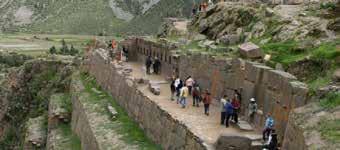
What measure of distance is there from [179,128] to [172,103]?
18.0 ft

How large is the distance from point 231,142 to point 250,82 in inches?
223

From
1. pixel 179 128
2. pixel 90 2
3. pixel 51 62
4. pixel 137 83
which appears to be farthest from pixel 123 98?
pixel 90 2

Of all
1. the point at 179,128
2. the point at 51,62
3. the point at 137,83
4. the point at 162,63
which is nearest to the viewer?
the point at 179,128

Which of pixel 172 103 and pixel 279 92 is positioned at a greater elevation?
pixel 279 92

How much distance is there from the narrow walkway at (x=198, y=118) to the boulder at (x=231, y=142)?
2.45ft

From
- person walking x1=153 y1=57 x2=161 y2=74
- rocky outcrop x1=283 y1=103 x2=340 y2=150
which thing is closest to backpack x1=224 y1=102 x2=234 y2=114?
rocky outcrop x1=283 y1=103 x2=340 y2=150

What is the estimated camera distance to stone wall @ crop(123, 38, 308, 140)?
20.6 m

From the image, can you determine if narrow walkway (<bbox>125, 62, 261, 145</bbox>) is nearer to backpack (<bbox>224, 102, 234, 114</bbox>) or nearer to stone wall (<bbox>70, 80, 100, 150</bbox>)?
backpack (<bbox>224, 102, 234, 114</bbox>)

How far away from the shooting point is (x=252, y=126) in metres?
23.6

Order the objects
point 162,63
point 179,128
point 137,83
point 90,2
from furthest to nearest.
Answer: point 90,2 < point 162,63 < point 137,83 < point 179,128

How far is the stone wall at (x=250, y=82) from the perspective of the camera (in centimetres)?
2059

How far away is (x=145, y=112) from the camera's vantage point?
28.1 m

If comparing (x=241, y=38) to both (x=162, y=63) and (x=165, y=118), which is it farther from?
(x=165, y=118)

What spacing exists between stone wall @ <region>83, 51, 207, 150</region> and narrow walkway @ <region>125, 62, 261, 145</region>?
0.33 m
